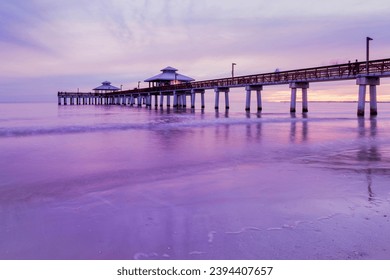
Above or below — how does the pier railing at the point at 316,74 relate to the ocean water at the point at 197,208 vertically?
above

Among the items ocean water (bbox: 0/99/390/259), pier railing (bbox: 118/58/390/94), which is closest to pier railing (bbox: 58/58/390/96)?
pier railing (bbox: 118/58/390/94)

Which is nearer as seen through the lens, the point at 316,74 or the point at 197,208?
the point at 197,208

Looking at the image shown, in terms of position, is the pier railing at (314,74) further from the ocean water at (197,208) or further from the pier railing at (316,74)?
the ocean water at (197,208)

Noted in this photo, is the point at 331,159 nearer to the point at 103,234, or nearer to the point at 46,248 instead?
the point at 103,234

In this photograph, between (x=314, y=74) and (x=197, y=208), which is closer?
(x=197, y=208)

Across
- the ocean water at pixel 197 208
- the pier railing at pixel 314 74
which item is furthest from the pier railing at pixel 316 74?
the ocean water at pixel 197 208

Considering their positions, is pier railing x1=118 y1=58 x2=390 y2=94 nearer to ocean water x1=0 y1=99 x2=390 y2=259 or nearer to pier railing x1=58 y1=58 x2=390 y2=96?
pier railing x1=58 y1=58 x2=390 y2=96

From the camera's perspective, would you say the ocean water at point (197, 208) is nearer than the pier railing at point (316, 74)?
Yes

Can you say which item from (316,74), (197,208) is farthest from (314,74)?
(197,208)

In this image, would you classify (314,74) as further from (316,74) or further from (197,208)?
(197,208)

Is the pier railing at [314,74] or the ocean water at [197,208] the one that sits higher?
the pier railing at [314,74]

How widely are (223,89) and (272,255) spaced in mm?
44601

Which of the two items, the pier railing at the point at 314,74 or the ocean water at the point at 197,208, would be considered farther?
the pier railing at the point at 314,74

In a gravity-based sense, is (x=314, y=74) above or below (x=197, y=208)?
above
